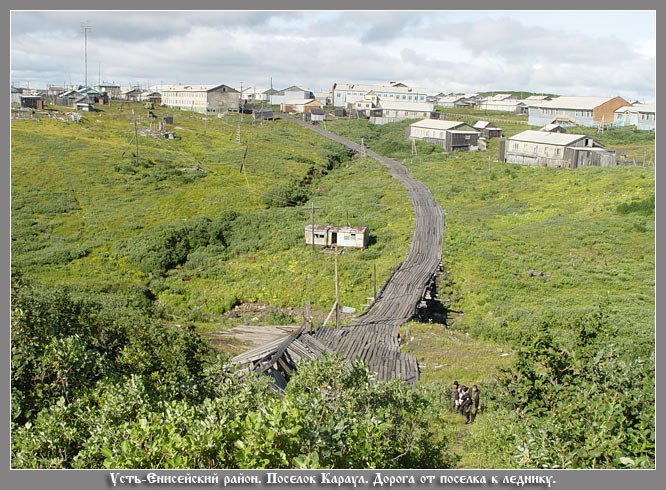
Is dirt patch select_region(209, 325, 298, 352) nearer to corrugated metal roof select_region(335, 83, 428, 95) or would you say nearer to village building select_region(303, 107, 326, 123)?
village building select_region(303, 107, 326, 123)

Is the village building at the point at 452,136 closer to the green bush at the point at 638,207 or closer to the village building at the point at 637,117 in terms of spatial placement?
the village building at the point at 637,117

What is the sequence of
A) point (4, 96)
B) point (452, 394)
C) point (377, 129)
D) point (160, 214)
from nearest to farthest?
1. point (4, 96)
2. point (452, 394)
3. point (160, 214)
4. point (377, 129)

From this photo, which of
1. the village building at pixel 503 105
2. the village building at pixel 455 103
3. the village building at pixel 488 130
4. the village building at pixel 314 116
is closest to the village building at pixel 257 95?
Result: the village building at pixel 314 116

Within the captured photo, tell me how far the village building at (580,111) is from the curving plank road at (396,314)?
56.3m

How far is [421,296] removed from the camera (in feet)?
94.3

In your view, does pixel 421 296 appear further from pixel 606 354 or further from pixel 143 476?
pixel 143 476

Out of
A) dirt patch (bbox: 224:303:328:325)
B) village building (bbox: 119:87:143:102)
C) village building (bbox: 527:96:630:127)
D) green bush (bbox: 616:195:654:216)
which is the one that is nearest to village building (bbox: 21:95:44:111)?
village building (bbox: 119:87:143:102)

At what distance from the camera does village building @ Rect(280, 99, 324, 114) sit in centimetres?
11681

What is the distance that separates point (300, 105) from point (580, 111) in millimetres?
56166

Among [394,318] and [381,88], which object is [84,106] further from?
[394,318]

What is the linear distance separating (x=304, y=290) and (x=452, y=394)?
17281 mm

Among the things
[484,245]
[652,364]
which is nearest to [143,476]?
[652,364]

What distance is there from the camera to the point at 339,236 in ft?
128

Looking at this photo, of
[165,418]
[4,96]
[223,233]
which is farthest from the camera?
[223,233]
